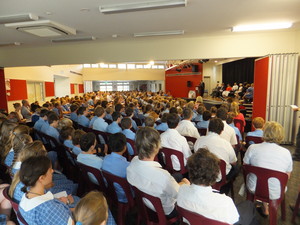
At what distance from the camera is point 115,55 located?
277 inches

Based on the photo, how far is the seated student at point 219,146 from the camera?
262cm

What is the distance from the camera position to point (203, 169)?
59.2 inches

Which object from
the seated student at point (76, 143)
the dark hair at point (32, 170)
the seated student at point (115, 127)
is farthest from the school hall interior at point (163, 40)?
the dark hair at point (32, 170)

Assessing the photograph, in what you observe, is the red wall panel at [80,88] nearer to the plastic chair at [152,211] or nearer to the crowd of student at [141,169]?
the crowd of student at [141,169]

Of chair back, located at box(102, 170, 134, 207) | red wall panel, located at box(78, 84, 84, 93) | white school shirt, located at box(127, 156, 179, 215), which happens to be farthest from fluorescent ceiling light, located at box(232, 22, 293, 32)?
red wall panel, located at box(78, 84, 84, 93)

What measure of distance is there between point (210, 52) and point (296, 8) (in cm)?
278

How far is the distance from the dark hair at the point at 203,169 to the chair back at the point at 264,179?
2.80 feet

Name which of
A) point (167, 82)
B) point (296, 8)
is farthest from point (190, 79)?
point (296, 8)

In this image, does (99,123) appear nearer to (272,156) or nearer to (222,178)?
(222,178)

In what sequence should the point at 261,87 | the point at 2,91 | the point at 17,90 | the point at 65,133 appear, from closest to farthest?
1. the point at 65,133
2. the point at 261,87
3. the point at 2,91
4. the point at 17,90

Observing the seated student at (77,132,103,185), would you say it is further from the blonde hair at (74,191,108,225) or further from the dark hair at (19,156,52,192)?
the blonde hair at (74,191,108,225)

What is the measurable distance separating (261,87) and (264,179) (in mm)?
4800

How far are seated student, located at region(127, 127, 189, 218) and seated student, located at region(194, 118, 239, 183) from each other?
971mm

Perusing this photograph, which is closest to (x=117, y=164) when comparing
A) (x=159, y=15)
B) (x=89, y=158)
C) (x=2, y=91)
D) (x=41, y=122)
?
(x=89, y=158)
